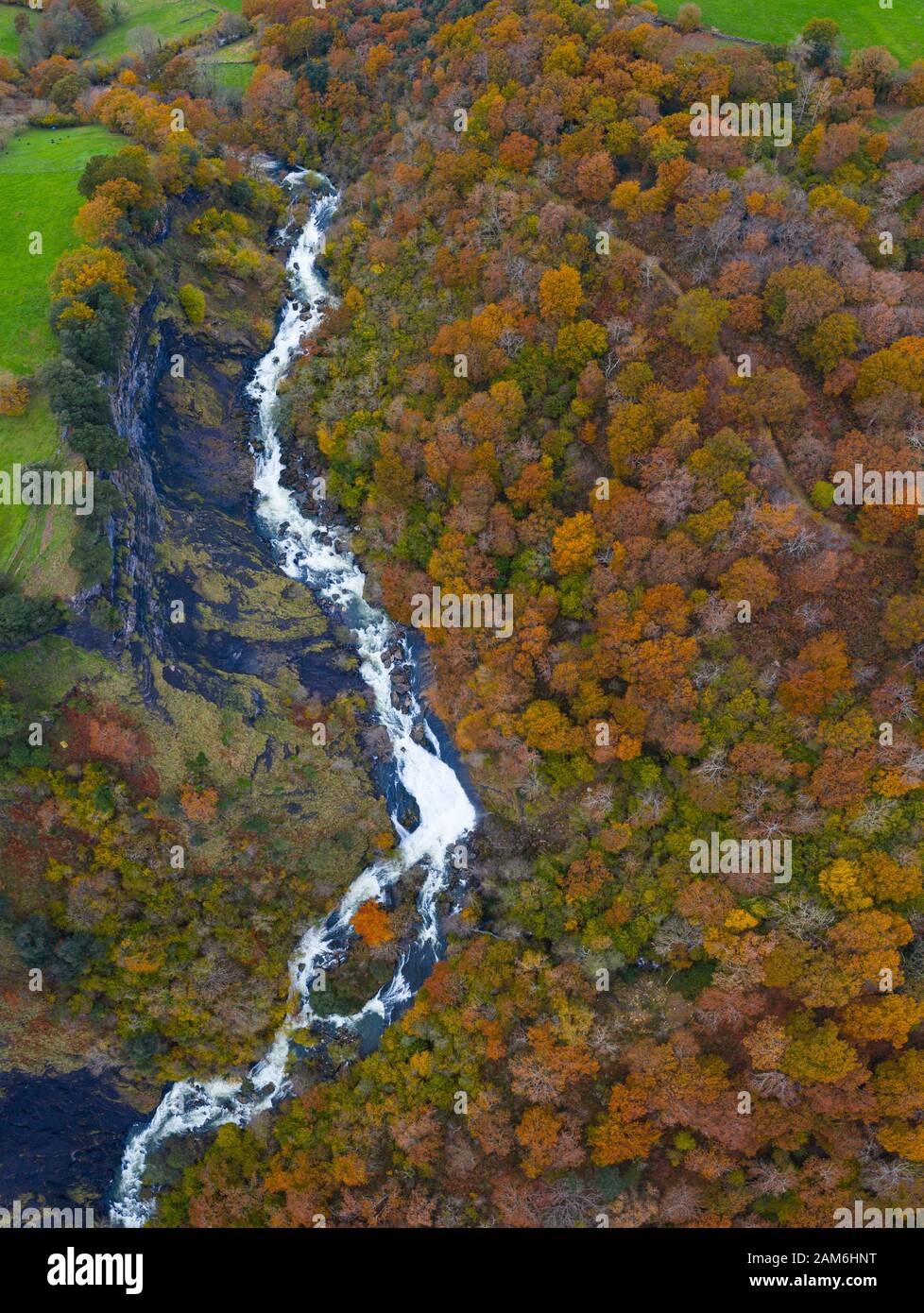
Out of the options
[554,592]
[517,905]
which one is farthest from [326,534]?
[517,905]

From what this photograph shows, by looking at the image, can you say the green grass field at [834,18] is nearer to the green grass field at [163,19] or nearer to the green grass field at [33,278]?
the green grass field at [33,278]

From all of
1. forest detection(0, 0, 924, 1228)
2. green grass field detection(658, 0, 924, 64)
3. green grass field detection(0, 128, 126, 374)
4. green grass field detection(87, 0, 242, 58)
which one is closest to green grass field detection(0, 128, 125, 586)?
green grass field detection(0, 128, 126, 374)

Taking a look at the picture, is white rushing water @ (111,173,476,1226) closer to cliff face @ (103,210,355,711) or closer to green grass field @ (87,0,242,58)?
cliff face @ (103,210,355,711)

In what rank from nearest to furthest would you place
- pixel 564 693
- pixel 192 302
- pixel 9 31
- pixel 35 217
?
pixel 564 693
pixel 35 217
pixel 192 302
pixel 9 31

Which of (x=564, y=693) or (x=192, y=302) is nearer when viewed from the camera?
(x=564, y=693)

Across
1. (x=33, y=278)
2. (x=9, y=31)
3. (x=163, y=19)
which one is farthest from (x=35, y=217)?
(x=9, y=31)

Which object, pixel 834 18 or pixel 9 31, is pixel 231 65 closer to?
pixel 9 31

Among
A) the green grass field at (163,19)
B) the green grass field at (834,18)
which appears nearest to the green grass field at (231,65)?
the green grass field at (163,19)
